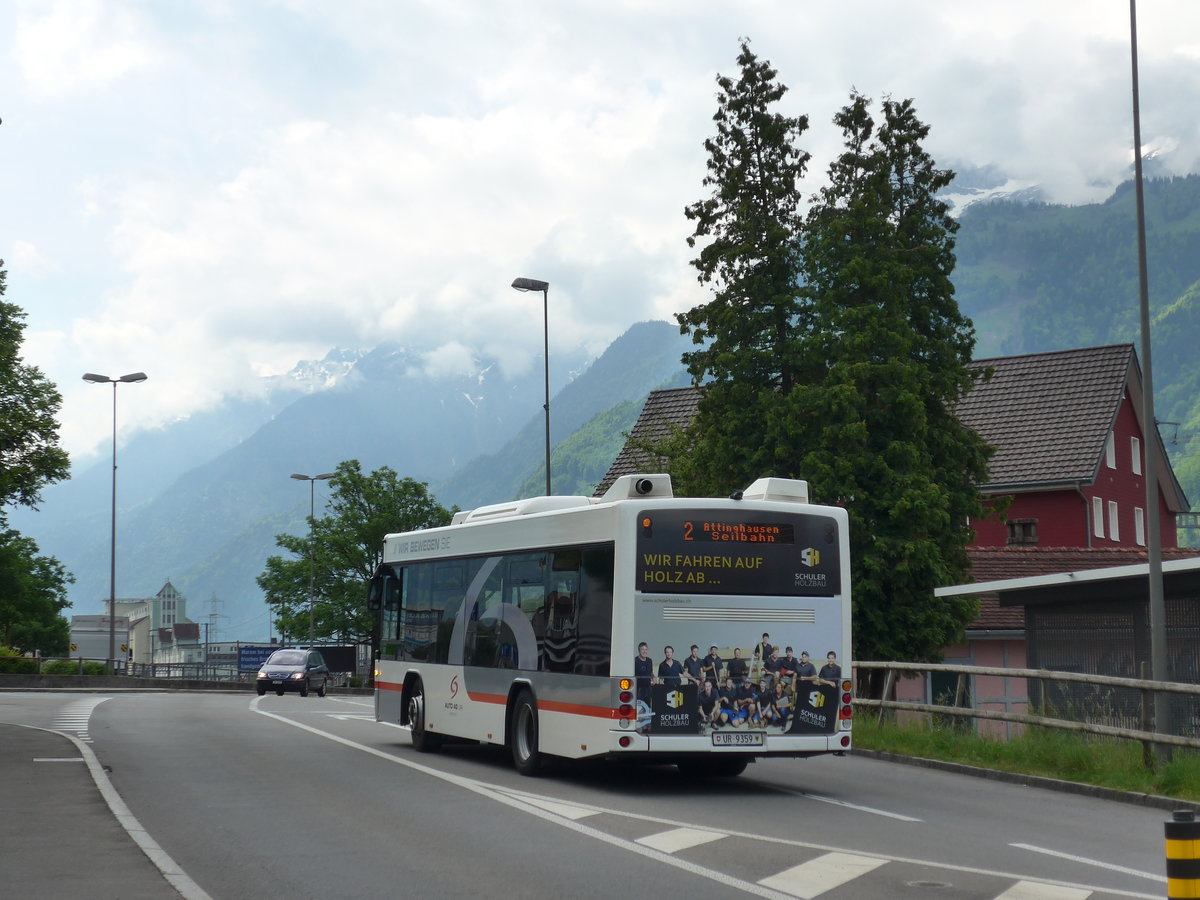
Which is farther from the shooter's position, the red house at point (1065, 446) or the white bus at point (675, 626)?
the red house at point (1065, 446)

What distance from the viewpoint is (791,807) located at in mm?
14367

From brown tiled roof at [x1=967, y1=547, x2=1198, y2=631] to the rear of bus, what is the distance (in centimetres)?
2367

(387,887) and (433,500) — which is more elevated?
(433,500)

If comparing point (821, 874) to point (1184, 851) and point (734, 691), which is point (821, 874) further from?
point (734, 691)

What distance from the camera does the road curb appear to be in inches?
594

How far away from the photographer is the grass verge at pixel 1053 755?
51.1ft

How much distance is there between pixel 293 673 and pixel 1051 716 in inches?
1459

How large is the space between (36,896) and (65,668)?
62983 millimetres

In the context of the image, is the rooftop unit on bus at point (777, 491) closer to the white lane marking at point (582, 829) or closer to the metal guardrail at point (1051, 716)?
the metal guardrail at point (1051, 716)

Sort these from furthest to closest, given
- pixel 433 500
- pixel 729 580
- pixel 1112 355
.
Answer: pixel 433 500, pixel 1112 355, pixel 729 580

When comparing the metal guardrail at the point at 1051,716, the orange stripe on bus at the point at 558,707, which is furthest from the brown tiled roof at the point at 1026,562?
the orange stripe on bus at the point at 558,707

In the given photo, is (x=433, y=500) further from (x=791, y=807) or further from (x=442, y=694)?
(x=791, y=807)

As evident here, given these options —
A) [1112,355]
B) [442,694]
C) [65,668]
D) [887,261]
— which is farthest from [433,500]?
[442,694]

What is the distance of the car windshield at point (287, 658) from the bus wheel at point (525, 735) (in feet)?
119
